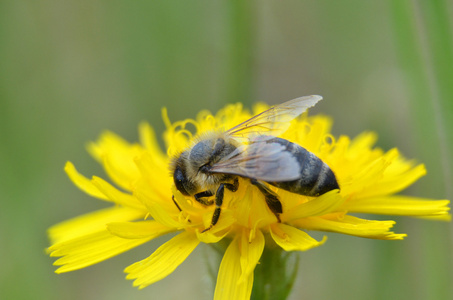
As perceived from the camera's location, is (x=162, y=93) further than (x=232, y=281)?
Yes

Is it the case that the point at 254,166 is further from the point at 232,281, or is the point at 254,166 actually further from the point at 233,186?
the point at 232,281

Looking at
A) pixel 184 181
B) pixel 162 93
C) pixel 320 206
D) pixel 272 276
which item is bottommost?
pixel 272 276

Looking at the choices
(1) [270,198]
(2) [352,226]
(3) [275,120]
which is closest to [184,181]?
(1) [270,198]

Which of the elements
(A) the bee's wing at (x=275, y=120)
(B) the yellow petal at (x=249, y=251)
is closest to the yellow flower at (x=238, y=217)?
(B) the yellow petal at (x=249, y=251)

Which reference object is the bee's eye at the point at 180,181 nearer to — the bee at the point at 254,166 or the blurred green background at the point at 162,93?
the bee at the point at 254,166

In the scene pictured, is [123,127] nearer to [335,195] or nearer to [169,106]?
[169,106]
